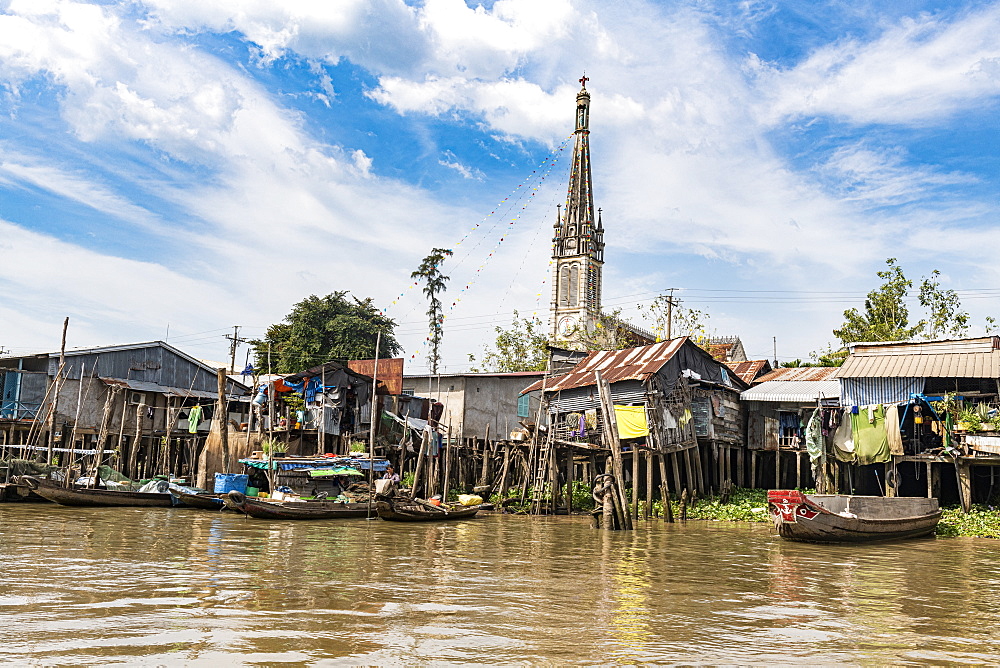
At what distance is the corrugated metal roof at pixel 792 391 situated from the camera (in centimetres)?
2916

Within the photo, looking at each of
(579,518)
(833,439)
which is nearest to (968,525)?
(833,439)

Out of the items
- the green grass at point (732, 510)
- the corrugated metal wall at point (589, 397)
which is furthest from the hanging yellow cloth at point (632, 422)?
the green grass at point (732, 510)

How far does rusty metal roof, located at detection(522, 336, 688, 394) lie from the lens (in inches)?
1120

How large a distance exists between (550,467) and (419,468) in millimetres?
4409

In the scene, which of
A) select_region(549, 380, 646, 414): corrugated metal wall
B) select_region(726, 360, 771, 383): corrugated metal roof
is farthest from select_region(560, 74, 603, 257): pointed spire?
select_region(549, 380, 646, 414): corrugated metal wall

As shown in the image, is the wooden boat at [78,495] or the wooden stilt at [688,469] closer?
the wooden boat at [78,495]

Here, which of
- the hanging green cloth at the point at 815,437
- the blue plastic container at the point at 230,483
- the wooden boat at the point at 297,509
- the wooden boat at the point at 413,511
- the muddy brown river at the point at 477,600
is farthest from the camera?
the blue plastic container at the point at 230,483

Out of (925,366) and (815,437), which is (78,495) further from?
(925,366)

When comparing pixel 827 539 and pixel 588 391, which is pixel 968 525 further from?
pixel 588 391

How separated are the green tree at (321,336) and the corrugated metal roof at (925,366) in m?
29.2

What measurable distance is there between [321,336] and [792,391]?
95.0 ft

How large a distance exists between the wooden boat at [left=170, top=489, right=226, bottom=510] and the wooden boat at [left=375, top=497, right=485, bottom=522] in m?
5.99

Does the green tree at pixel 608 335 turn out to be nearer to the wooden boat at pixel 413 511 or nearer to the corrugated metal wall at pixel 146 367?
the corrugated metal wall at pixel 146 367

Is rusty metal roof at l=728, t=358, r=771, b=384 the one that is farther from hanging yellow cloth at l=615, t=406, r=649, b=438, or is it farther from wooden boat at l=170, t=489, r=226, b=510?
wooden boat at l=170, t=489, r=226, b=510
